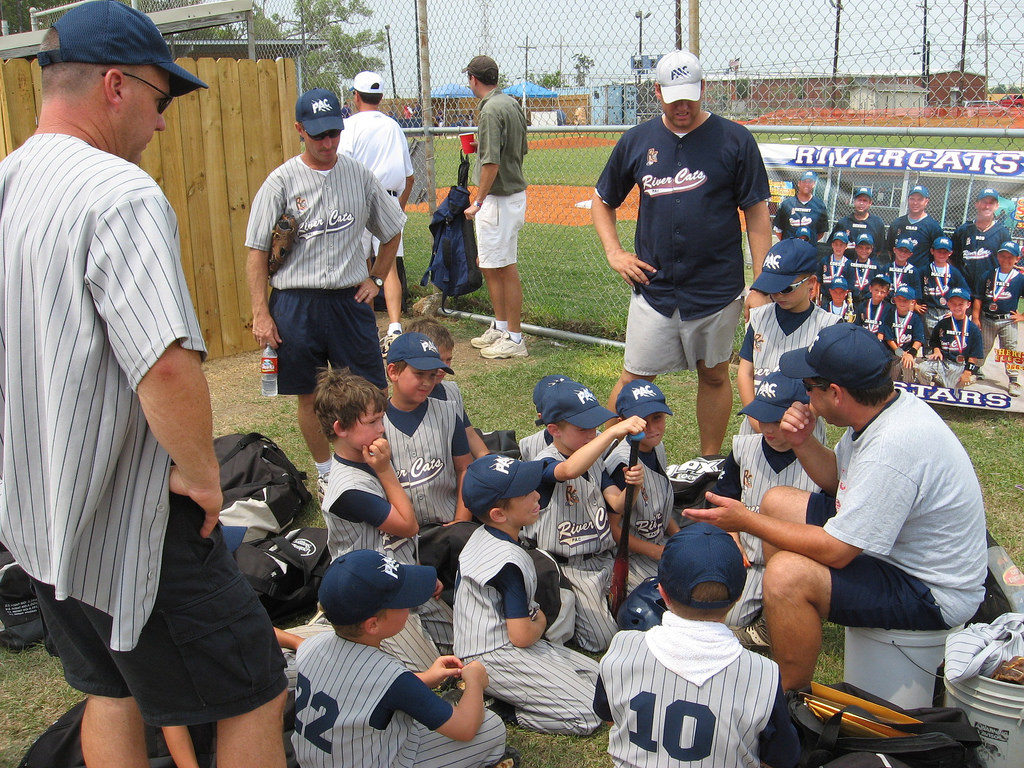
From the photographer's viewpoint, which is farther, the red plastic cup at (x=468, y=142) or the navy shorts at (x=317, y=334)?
the red plastic cup at (x=468, y=142)

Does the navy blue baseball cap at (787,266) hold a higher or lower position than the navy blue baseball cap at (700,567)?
higher

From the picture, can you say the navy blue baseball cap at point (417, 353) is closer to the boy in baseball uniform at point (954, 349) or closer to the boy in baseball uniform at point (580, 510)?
the boy in baseball uniform at point (580, 510)

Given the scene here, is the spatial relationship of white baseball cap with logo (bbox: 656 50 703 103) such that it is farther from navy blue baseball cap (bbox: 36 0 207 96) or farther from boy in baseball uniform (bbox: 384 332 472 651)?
navy blue baseball cap (bbox: 36 0 207 96)

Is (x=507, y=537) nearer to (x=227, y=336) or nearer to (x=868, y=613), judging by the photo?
(x=868, y=613)

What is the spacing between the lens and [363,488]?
3328mm

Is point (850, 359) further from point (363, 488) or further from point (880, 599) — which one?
point (363, 488)

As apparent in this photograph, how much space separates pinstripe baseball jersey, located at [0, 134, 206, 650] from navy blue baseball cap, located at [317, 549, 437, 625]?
2.05 ft

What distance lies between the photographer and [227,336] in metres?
7.27

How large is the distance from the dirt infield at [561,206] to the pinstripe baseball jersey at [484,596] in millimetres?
10495

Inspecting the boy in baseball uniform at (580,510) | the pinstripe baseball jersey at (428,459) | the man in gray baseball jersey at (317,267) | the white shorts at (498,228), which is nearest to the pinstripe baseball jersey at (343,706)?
the boy in baseball uniform at (580,510)

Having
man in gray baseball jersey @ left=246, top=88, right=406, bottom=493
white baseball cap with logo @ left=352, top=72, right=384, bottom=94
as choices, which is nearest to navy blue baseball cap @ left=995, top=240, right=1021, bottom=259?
man in gray baseball jersey @ left=246, top=88, right=406, bottom=493

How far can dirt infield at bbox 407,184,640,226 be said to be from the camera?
1438 cm

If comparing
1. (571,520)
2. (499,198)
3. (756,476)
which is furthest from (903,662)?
(499,198)

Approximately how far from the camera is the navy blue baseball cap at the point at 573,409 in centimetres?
359
